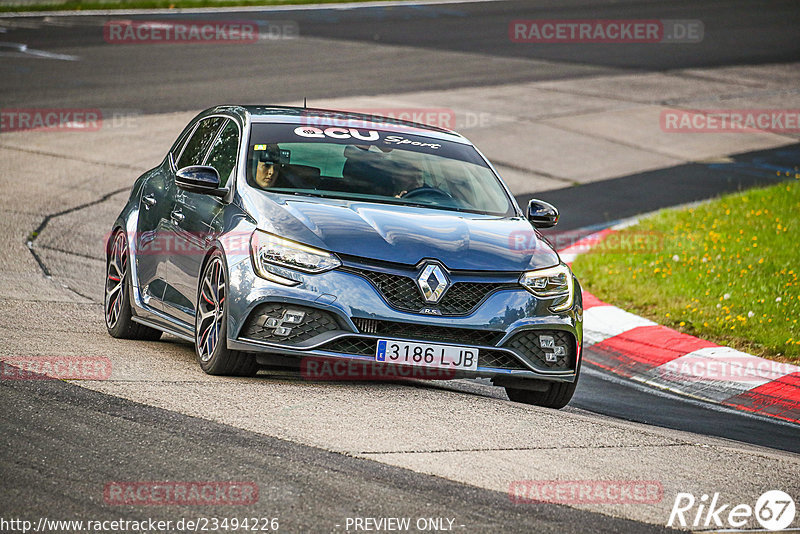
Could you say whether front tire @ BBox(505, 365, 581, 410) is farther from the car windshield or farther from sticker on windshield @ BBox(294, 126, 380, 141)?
sticker on windshield @ BBox(294, 126, 380, 141)

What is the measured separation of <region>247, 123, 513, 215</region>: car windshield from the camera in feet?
26.0

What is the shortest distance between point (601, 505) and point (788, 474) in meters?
1.33

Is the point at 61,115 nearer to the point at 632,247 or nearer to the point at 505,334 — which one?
the point at 632,247

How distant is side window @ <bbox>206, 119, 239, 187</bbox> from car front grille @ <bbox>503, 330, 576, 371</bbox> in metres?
2.22

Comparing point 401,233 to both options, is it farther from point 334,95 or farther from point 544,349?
point 334,95

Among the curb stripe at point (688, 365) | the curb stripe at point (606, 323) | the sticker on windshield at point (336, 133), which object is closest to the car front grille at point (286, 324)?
the sticker on windshield at point (336, 133)

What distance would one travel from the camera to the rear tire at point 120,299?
9039mm
